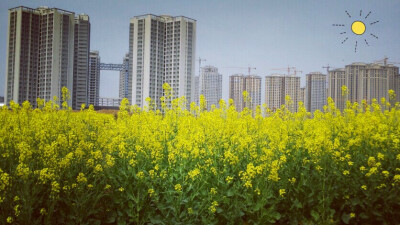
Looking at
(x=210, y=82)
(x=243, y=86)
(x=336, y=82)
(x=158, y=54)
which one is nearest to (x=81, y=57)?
(x=158, y=54)

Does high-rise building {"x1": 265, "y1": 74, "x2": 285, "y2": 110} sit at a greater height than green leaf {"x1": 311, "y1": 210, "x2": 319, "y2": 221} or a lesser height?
greater

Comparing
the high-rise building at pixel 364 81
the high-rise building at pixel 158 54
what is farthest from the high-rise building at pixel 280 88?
the high-rise building at pixel 364 81

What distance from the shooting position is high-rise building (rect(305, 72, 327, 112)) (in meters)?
15.6

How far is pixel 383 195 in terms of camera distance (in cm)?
274

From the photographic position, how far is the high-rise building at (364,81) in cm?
1002

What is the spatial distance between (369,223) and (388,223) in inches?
7.1

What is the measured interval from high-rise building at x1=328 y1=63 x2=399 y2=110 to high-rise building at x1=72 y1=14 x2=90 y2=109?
1097 centimetres

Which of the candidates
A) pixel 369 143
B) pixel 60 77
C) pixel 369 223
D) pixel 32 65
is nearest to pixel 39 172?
pixel 369 223

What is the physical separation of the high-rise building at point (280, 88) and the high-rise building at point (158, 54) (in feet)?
20.5

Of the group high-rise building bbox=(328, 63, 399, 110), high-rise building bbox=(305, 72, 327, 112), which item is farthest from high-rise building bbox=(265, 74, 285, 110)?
high-rise building bbox=(328, 63, 399, 110)

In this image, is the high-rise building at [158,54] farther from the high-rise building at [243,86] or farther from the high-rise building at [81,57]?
the high-rise building at [243,86]

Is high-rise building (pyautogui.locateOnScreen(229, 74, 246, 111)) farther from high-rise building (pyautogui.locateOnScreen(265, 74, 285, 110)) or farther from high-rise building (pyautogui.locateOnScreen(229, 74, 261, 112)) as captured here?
high-rise building (pyautogui.locateOnScreen(265, 74, 285, 110))

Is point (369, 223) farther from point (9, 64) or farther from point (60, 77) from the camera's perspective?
point (60, 77)

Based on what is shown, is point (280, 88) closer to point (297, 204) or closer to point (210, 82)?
point (297, 204)
